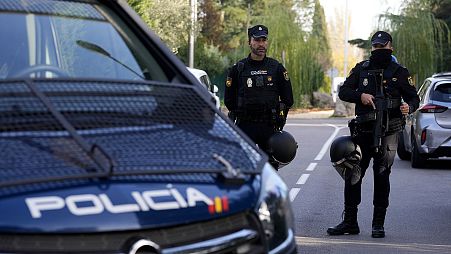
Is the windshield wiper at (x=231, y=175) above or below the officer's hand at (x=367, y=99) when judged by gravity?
above

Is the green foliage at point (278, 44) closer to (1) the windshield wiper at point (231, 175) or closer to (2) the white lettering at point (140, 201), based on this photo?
(1) the windshield wiper at point (231, 175)

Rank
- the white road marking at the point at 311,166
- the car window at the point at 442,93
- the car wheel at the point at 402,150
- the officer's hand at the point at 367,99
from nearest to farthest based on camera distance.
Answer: the officer's hand at the point at 367,99 < the car window at the point at 442,93 < the white road marking at the point at 311,166 < the car wheel at the point at 402,150

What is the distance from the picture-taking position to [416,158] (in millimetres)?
16750

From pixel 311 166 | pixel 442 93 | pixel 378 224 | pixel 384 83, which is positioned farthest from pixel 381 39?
pixel 311 166

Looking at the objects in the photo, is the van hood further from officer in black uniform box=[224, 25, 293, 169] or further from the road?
officer in black uniform box=[224, 25, 293, 169]

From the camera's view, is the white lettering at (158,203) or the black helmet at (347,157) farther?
the black helmet at (347,157)

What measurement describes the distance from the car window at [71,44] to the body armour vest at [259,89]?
4.02m

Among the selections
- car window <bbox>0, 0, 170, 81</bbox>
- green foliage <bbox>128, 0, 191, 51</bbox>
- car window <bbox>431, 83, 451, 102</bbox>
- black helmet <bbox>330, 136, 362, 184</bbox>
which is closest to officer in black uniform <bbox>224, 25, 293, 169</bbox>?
black helmet <bbox>330, 136, 362, 184</bbox>

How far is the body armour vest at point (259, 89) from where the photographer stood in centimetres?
863

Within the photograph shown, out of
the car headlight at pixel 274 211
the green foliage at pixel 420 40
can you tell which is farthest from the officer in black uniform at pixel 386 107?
the green foliage at pixel 420 40

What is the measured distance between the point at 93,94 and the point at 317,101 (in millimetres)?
53287

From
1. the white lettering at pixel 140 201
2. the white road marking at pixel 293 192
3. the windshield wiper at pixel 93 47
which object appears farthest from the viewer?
the white road marking at pixel 293 192

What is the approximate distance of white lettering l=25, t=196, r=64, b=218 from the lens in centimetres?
318

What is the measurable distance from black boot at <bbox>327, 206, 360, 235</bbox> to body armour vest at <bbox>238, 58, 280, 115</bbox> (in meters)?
1.25
